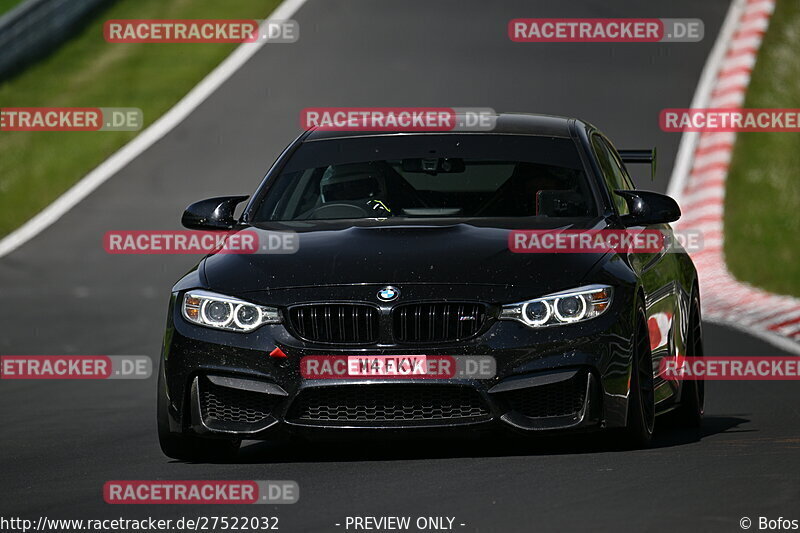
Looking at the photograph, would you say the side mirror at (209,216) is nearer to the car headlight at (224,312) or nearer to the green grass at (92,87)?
the car headlight at (224,312)

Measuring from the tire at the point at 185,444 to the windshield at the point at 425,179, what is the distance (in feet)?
4.29

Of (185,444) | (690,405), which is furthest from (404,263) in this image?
(690,405)

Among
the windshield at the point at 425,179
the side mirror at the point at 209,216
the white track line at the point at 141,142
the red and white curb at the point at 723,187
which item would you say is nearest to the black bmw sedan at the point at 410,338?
the windshield at the point at 425,179

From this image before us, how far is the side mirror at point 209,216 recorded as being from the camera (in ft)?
30.0

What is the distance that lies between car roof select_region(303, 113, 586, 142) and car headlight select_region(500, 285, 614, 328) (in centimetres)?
185

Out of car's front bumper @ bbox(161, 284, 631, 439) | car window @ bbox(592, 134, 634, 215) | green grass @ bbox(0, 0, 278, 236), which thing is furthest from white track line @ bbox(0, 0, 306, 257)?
car's front bumper @ bbox(161, 284, 631, 439)

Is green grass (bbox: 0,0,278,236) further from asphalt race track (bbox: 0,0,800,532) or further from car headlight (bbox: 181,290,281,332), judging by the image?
car headlight (bbox: 181,290,281,332)

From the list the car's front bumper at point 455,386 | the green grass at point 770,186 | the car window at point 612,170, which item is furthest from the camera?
the green grass at point 770,186

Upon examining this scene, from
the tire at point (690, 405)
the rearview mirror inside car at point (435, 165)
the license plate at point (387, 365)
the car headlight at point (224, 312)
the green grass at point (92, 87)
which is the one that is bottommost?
the green grass at point (92, 87)

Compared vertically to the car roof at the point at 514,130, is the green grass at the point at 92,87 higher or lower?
lower

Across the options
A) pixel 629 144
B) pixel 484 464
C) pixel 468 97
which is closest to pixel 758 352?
pixel 484 464

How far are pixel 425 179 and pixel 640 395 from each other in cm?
220

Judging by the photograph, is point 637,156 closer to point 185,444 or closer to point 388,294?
point 388,294

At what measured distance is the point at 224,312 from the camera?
802 centimetres
